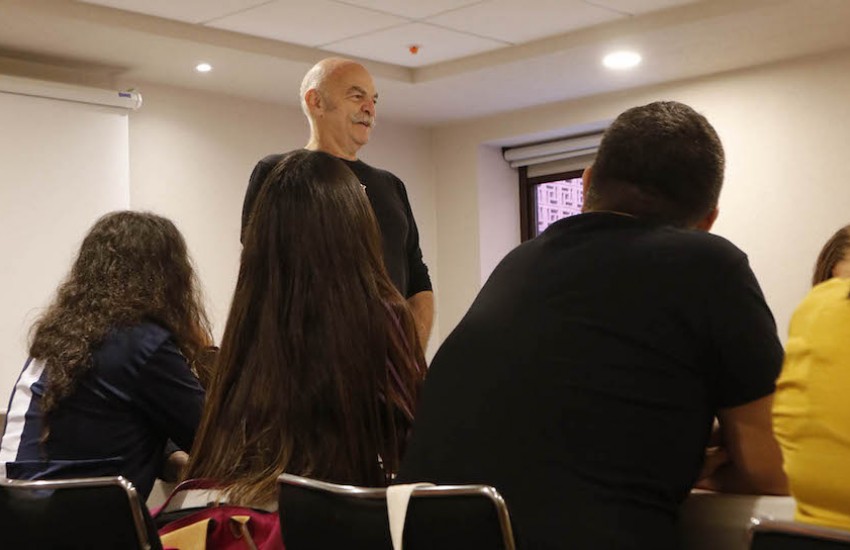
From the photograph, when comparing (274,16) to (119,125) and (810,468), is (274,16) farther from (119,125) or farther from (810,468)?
(810,468)

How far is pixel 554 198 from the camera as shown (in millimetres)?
7312

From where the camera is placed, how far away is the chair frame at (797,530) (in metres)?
1.18

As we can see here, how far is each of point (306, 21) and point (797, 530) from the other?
13.5 feet

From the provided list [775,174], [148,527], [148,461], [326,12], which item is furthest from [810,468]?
[775,174]

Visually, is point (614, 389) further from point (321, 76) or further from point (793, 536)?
point (321, 76)

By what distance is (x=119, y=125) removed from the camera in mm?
5582

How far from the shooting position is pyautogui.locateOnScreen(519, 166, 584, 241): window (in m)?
7.22

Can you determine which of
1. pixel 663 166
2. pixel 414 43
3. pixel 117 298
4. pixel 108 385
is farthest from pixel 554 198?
pixel 663 166

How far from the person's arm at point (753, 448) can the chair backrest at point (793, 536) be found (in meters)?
0.34

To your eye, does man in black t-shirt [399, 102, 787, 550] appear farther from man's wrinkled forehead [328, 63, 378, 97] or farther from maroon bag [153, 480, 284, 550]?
man's wrinkled forehead [328, 63, 378, 97]

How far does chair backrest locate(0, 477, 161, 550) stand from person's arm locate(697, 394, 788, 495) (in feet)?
2.84

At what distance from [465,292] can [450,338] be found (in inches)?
208

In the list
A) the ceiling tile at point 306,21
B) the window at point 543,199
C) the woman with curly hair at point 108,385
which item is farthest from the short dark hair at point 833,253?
the window at point 543,199

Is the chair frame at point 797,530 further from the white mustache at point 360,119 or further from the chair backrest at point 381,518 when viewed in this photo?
the white mustache at point 360,119
